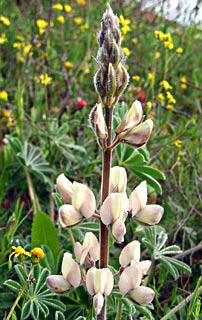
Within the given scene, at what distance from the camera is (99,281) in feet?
3.36

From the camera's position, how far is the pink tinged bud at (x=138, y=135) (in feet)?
3.40

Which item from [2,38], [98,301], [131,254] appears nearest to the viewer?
[98,301]

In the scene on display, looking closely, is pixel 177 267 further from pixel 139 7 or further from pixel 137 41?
pixel 139 7

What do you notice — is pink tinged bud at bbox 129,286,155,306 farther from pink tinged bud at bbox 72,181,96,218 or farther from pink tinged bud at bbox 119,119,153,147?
pink tinged bud at bbox 119,119,153,147

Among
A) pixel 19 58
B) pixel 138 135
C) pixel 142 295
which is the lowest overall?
pixel 142 295

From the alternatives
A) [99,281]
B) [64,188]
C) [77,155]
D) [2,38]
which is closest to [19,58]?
[2,38]

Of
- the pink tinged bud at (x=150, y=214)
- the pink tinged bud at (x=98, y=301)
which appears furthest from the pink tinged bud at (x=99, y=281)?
the pink tinged bud at (x=150, y=214)

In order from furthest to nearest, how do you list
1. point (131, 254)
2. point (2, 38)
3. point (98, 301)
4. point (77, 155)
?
point (2, 38) → point (77, 155) → point (131, 254) → point (98, 301)

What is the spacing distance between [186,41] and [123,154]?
211 centimetres

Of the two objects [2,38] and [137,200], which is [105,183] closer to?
[137,200]

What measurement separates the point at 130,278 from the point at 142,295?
0.04 meters

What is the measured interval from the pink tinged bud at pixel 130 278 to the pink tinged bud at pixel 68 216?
0.44 feet

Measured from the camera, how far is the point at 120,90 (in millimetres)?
1008

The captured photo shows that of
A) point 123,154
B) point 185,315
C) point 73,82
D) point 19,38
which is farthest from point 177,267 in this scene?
point 19,38
